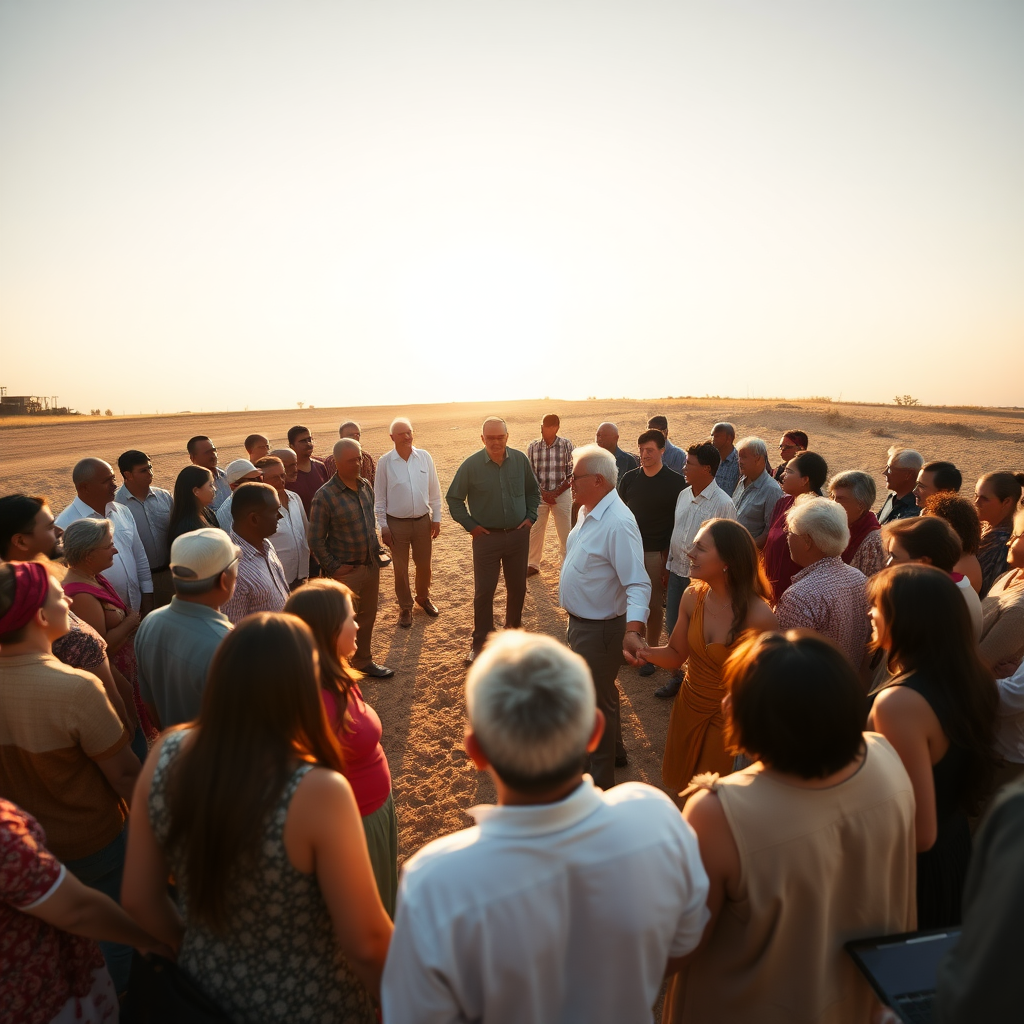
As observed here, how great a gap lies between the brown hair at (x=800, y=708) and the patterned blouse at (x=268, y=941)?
1207mm

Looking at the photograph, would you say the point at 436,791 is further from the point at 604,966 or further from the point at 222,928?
the point at 604,966

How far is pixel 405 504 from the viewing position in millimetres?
7305

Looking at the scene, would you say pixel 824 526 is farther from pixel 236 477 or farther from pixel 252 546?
pixel 236 477

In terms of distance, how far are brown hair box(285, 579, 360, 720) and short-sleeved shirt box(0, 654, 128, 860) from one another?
0.77 m

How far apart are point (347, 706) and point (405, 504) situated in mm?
5000

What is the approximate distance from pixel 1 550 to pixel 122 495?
→ 2158mm

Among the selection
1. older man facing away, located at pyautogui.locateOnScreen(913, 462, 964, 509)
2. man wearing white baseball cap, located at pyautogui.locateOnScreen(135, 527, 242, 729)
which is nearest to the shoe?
older man facing away, located at pyautogui.locateOnScreen(913, 462, 964, 509)

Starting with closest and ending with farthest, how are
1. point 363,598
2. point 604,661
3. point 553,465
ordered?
point 604,661
point 363,598
point 553,465

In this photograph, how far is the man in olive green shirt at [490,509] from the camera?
21.2 ft

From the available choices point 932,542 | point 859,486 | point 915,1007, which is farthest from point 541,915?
point 859,486

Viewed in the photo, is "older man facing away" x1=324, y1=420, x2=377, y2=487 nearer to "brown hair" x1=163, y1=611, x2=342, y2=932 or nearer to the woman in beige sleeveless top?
"brown hair" x1=163, y1=611, x2=342, y2=932

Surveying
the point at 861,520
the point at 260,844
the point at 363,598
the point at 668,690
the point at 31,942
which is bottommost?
the point at 668,690

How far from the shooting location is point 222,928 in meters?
1.64

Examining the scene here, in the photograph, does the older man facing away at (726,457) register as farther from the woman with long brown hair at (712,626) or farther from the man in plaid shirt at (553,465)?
the woman with long brown hair at (712,626)
